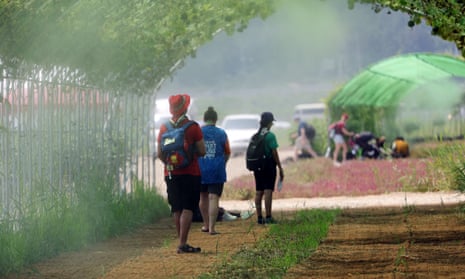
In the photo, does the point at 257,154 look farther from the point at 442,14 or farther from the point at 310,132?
the point at 310,132

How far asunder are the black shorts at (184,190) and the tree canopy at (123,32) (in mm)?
2213

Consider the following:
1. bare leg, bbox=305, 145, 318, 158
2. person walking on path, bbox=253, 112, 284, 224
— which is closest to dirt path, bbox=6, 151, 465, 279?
person walking on path, bbox=253, 112, 284, 224

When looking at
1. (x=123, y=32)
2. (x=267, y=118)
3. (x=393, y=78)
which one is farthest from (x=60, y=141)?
(x=393, y=78)

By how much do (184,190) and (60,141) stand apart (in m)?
2.88

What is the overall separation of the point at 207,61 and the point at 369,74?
362 feet

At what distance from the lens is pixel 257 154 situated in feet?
55.7

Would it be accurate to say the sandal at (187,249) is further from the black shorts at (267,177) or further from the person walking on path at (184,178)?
the black shorts at (267,177)

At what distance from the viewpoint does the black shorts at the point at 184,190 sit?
1352 cm

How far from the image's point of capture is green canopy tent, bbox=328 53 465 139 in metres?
32.9

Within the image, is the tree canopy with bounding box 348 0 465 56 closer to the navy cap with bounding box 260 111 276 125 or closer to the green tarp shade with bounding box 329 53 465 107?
the navy cap with bounding box 260 111 276 125

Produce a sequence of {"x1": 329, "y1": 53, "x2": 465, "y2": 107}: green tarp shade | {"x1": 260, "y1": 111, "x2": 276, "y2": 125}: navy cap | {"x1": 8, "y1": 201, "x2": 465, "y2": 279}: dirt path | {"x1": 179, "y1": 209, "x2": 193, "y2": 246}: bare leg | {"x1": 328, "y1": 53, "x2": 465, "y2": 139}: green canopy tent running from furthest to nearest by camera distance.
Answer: {"x1": 328, "y1": 53, "x2": 465, "y2": 139}: green canopy tent → {"x1": 329, "y1": 53, "x2": 465, "y2": 107}: green tarp shade → {"x1": 260, "y1": 111, "x2": 276, "y2": 125}: navy cap → {"x1": 179, "y1": 209, "x2": 193, "y2": 246}: bare leg → {"x1": 8, "y1": 201, "x2": 465, "y2": 279}: dirt path

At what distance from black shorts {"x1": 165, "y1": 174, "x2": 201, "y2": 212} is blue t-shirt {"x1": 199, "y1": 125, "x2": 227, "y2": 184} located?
2.13 meters

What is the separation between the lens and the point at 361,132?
126 feet

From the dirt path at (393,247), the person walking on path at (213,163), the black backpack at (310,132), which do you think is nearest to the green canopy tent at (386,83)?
the black backpack at (310,132)
